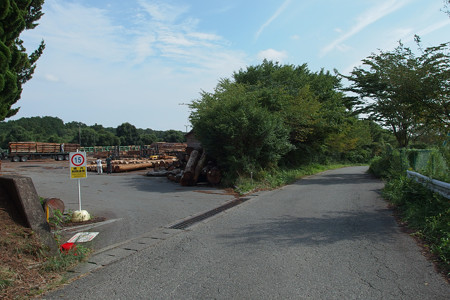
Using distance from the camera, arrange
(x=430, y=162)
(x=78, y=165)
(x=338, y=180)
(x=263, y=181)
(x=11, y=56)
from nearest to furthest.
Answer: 1. (x=11, y=56)
2. (x=78, y=165)
3. (x=430, y=162)
4. (x=263, y=181)
5. (x=338, y=180)

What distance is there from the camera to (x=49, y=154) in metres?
45.1

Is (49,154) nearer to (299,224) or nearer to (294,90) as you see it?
(294,90)

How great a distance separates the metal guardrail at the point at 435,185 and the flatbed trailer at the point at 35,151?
1586 inches

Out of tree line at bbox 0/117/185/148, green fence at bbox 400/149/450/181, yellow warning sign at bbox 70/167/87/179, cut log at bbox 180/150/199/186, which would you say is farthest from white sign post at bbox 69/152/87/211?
tree line at bbox 0/117/185/148

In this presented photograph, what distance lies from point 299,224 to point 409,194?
12.6 ft

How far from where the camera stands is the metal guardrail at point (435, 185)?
7039 mm

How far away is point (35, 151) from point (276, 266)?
46345 millimetres

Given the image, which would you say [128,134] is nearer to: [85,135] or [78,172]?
[85,135]

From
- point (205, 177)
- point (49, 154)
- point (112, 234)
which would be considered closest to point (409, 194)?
point (112, 234)

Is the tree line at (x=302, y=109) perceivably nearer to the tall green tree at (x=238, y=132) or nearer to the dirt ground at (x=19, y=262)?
the tall green tree at (x=238, y=132)

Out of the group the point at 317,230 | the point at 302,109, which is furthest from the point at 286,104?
the point at 317,230

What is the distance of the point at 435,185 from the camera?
26.2 ft

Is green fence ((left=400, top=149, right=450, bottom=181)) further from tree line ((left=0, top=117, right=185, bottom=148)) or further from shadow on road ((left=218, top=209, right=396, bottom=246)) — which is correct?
tree line ((left=0, top=117, right=185, bottom=148))

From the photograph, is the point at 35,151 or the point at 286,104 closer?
the point at 286,104
